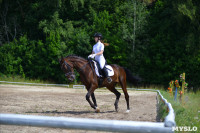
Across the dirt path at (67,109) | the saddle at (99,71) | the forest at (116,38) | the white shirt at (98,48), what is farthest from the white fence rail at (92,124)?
the forest at (116,38)

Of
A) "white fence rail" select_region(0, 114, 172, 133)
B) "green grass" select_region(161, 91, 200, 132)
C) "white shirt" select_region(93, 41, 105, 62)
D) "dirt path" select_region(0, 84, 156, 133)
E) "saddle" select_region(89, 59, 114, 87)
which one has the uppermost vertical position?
"white shirt" select_region(93, 41, 105, 62)

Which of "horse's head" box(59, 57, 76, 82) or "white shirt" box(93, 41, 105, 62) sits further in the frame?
"white shirt" box(93, 41, 105, 62)

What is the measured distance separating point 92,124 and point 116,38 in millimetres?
34618

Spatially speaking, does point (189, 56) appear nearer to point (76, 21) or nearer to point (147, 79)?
point (147, 79)

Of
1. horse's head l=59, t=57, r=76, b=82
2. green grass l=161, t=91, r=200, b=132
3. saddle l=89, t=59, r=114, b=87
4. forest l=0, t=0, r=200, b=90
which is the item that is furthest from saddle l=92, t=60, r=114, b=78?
forest l=0, t=0, r=200, b=90

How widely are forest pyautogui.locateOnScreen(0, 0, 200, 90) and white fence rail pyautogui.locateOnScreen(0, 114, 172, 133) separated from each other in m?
29.8

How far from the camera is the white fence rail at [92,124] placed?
1677 mm

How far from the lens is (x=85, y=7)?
140 ft

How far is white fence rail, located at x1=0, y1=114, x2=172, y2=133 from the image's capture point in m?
1.68

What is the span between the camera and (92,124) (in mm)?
1712

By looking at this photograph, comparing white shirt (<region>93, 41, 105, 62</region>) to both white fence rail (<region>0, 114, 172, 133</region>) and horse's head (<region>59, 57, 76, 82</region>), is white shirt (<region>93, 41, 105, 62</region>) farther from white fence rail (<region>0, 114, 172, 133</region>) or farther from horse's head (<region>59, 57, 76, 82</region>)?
white fence rail (<region>0, 114, 172, 133</region>)

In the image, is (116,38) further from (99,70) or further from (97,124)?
(97,124)

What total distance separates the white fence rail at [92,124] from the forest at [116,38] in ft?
97.6

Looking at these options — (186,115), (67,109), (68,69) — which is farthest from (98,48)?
(186,115)
